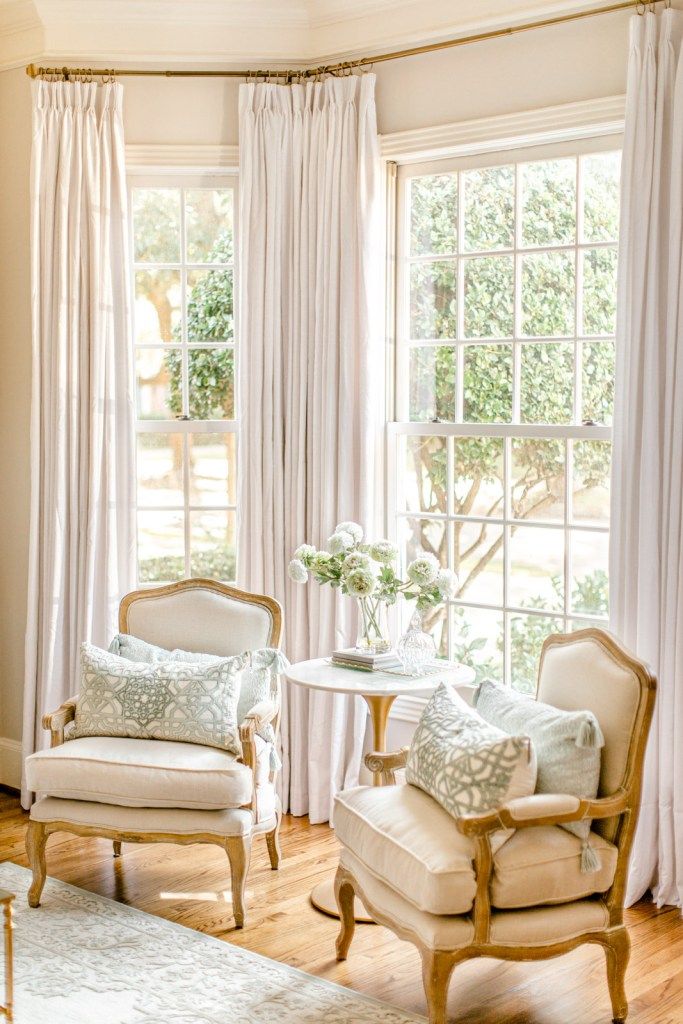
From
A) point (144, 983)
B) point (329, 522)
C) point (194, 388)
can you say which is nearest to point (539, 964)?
point (144, 983)

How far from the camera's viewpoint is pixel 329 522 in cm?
460

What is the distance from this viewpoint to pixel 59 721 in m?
3.88

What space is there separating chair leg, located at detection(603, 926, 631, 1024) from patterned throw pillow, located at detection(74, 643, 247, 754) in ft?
4.32

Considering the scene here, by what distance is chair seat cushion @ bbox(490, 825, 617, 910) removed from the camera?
111 inches

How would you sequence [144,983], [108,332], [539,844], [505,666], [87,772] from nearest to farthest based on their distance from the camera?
[539,844] → [144,983] → [87,772] → [505,666] → [108,332]

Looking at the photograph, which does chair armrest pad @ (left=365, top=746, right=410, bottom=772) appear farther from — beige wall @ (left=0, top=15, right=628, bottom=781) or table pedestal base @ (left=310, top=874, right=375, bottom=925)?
beige wall @ (left=0, top=15, right=628, bottom=781)

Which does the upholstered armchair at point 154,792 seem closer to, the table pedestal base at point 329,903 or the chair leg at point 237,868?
the chair leg at point 237,868

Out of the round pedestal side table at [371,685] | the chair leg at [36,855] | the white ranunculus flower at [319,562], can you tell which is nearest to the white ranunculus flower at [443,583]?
the round pedestal side table at [371,685]

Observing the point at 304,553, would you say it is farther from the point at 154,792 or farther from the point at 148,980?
the point at 148,980

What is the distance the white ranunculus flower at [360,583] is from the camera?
3.81 m

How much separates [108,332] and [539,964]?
2.95 m

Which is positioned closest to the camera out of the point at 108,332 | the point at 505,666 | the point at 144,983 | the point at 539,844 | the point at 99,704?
the point at 539,844

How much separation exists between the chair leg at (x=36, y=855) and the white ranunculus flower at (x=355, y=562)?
131 cm

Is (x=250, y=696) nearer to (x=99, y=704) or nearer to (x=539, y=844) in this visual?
(x=99, y=704)
